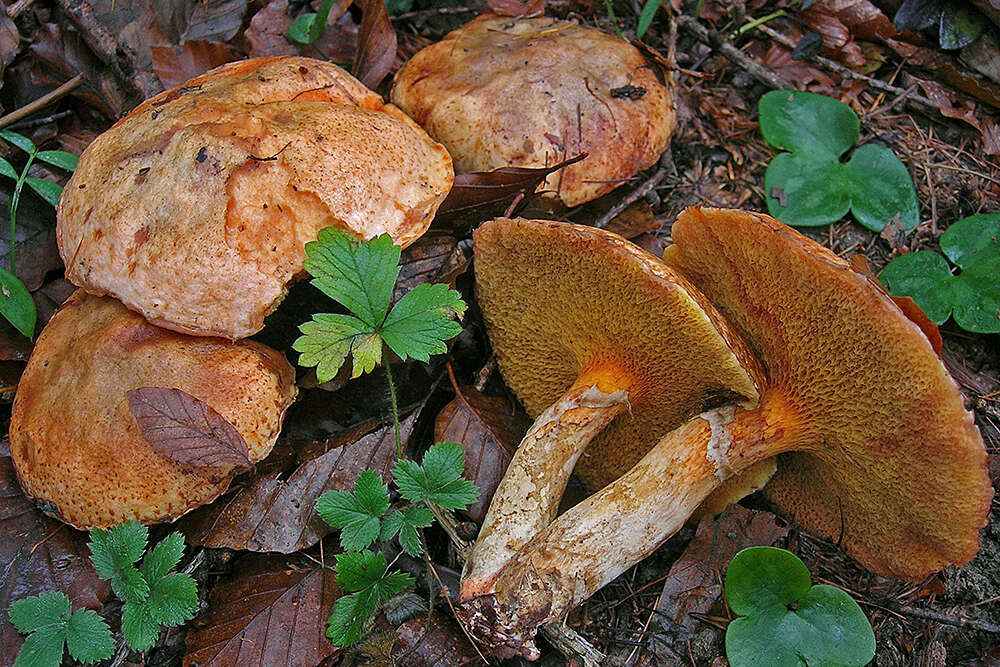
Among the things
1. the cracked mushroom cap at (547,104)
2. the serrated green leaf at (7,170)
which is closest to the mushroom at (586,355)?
the cracked mushroom cap at (547,104)

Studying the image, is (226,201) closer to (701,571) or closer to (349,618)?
(349,618)

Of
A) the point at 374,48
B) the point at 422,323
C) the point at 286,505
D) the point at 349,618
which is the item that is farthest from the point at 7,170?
the point at 349,618

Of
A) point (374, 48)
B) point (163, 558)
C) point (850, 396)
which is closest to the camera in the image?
point (850, 396)

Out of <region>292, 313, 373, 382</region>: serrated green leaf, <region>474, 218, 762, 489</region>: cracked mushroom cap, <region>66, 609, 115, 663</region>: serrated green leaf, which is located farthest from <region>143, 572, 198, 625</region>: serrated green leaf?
<region>474, 218, 762, 489</region>: cracked mushroom cap

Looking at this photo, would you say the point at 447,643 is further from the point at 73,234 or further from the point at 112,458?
the point at 73,234

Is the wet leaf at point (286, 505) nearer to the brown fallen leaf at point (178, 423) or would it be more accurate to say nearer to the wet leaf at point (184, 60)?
the brown fallen leaf at point (178, 423)

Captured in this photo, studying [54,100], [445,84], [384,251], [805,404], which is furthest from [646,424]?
[54,100]
